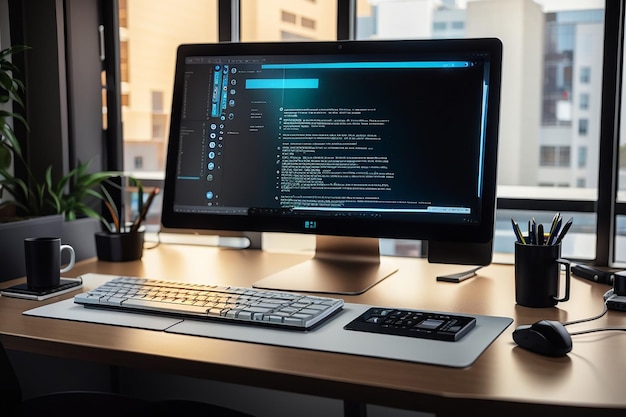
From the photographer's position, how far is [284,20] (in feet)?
6.75

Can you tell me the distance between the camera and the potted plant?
1520mm

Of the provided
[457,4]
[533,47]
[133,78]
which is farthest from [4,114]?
[533,47]

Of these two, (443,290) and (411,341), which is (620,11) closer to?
(443,290)

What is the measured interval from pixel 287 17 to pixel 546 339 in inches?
54.4

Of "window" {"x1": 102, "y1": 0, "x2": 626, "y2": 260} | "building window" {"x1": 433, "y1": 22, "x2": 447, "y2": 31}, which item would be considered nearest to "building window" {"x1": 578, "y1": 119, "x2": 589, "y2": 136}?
"window" {"x1": 102, "y1": 0, "x2": 626, "y2": 260}

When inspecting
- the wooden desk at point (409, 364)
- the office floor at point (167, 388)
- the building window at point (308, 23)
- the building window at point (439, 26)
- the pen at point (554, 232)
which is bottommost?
the office floor at point (167, 388)

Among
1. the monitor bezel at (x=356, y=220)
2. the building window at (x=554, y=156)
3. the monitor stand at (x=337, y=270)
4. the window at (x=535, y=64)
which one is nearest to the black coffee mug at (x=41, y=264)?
the monitor bezel at (x=356, y=220)

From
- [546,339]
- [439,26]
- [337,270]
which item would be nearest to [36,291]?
[337,270]

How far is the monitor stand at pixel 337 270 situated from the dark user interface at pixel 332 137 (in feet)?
0.44

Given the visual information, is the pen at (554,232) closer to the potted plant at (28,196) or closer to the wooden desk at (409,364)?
the wooden desk at (409,364)

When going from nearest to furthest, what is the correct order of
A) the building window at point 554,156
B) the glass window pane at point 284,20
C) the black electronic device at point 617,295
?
the black electronic device at point 617,295, the building window at point 554,156, the glass window pane at point 284,20

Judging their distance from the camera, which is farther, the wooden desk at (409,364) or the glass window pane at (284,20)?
the glass window pane at (284,20)

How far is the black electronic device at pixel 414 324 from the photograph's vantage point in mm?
1022

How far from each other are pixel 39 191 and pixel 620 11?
1486 mm
